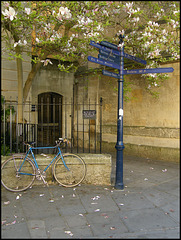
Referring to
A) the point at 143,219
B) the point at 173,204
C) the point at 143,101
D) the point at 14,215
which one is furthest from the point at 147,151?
the point at 14,215

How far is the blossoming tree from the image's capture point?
599 centimetres

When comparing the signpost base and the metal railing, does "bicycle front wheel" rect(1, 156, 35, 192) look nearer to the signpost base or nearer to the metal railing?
the metal railing

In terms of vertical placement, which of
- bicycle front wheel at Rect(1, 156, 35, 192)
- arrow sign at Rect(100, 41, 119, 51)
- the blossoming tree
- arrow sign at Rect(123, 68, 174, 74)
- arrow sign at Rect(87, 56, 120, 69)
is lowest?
bicycle front wheel at Rect(1, 156, 35, 192)

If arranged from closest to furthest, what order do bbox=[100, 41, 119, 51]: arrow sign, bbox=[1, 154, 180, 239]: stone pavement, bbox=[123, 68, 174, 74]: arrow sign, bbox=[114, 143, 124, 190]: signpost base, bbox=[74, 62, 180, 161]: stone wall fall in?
bbox=[1, 154, 180, 239]: stone pavement
bbox=[123, 68, 174, 74]: arrow sign
bbox=[100, 41, 119, 51]: arrow sign
bbox=[114, 143, 124, 190]: signpost base
bbox=[74, 62, 180, 161]: stone wall

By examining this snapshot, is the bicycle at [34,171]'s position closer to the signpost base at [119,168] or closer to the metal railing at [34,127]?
the metal railing at [34,127]

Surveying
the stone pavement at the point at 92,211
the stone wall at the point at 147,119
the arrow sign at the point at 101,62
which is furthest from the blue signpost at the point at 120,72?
the stone wall at the point at 147,119

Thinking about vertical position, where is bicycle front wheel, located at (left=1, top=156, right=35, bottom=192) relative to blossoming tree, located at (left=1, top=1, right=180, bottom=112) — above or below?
below

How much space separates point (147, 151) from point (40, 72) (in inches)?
234

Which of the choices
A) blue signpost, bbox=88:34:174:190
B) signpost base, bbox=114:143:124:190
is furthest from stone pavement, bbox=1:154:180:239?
blue signpost, bbox=88:34:174:190

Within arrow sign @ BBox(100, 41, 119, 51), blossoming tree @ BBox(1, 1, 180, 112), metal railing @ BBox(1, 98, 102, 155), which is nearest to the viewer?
arrow sign @ BBox(100, 41, 119, 51)

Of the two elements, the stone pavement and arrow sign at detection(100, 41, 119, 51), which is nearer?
the stone pavement

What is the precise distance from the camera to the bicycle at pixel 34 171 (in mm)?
5164

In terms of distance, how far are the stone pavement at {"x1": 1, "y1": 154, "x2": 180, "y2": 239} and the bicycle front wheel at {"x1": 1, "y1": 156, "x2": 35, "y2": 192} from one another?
0.17 m

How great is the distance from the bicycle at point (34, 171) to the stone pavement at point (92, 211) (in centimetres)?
19
